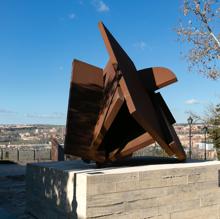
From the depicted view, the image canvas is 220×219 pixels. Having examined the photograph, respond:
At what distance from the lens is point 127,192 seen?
24.1 ft

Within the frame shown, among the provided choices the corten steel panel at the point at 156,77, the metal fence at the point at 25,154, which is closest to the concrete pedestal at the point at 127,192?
the corten steel panel at the point at 156,77

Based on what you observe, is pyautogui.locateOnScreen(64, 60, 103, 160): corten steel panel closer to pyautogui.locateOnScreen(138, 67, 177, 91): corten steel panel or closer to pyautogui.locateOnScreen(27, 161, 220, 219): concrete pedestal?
pyautogui.locateOnScreen(27, 161, 220, 219): concrete pedestal

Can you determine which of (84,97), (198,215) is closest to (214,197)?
(198,215)

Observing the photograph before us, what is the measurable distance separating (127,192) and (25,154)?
28.0 meters

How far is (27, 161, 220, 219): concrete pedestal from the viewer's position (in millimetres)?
7023

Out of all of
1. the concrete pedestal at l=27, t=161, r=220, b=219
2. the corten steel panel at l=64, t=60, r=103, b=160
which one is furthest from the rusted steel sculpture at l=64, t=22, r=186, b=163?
the concrete pedestal at l=27, t=161, r=220, b=219

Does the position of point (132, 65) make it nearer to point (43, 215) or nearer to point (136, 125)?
point (136, 125)

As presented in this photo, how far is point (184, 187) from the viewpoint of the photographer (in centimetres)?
820

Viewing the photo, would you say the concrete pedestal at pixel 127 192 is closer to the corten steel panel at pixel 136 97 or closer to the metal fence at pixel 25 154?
the corten steel panel at pixel 136 97

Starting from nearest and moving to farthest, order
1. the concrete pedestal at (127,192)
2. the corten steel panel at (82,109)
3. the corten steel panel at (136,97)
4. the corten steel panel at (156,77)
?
the concrete pedestal at (127,192)
the corten steel panel at (136,97)
the corten steel panel at (82,109)
the corten steel panel at (156,77)

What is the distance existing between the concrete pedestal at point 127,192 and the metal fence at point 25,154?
2359 cm

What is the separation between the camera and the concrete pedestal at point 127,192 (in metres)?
7.02

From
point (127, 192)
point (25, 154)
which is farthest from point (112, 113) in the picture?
point (25, 154)

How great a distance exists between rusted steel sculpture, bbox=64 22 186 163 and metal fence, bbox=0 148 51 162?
78.3 ft
